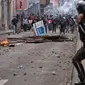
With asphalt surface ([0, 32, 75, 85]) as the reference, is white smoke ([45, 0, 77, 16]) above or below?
below

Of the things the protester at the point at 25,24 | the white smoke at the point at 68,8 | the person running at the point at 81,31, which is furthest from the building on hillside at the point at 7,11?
the person running at the point at 81,31

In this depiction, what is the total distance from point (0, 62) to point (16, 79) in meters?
3.96

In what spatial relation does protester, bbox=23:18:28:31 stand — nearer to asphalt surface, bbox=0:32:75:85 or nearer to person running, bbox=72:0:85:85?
asphalt surface, bbox=0:32:75:85

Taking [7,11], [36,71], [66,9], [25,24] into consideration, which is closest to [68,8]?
[66,9]

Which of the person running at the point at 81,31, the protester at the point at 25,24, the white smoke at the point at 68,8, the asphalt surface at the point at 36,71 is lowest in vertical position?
the white smoke at the point at 68,8

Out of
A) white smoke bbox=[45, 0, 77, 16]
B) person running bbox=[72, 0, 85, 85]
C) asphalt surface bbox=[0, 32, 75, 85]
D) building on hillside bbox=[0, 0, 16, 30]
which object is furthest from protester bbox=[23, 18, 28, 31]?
person running bbox=[72, 0, 85, 85]

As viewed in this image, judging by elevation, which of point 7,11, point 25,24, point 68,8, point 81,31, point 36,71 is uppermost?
point 81,31

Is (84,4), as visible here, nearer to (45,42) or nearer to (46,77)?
(46,77)

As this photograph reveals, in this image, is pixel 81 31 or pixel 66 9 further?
pixel 66 9

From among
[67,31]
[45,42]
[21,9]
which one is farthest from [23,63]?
[21,9]

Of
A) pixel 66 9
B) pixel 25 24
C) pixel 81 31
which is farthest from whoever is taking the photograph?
pixel 66 9

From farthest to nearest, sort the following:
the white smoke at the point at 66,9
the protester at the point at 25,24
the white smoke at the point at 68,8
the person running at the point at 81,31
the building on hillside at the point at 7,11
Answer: the white smoke at the point at 68,8 → the white smoke at the point at 66,9 → the building on hillside at the point at 7,11 → the protester at the point at 25,24 → the person running at the point at 81,31

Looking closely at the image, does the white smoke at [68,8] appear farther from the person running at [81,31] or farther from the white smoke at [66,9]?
the person running at [81,31]

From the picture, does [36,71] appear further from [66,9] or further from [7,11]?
[66,9]
